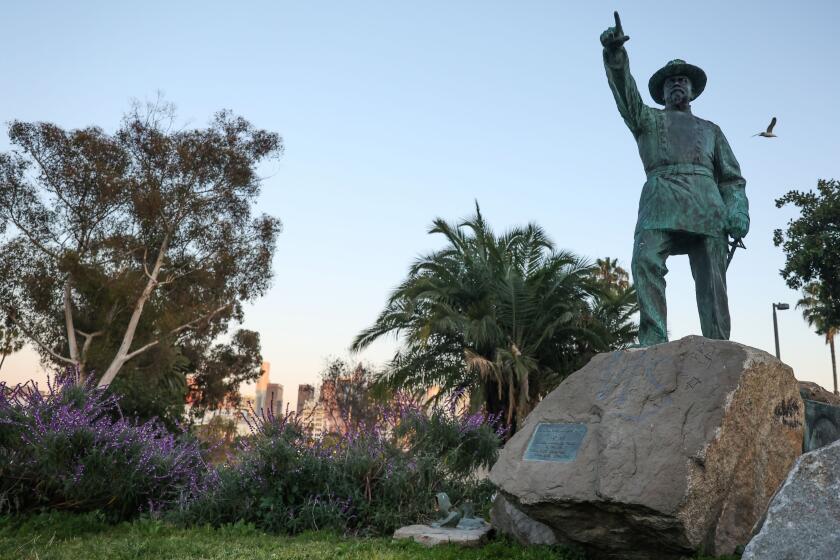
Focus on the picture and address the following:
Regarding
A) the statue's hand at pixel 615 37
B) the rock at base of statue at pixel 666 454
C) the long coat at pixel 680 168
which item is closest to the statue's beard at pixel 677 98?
the long coat at pixel 680 168

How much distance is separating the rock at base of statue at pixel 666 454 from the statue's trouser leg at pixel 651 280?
0.58m

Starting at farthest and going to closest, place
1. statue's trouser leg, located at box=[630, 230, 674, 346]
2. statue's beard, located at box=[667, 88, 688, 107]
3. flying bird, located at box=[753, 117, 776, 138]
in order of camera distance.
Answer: flying bird, located at box=[753, 117, 776, 138], statue's beard, located at box=[667, 88, 688, 107], statue's trouser leg, located at box=[630, 230, 674, 346]

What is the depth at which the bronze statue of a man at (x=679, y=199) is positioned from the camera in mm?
6160

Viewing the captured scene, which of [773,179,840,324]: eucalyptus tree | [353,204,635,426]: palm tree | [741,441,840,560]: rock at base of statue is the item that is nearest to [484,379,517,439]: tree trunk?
[353,204,635,426]: palm tree

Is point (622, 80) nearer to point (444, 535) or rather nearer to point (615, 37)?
point (615, 37)

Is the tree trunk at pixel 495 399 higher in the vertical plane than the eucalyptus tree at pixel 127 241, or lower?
lower

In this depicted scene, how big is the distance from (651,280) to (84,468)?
5803mm

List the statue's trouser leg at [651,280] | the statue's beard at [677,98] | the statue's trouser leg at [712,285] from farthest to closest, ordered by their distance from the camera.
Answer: the statue's beard at [677,98] < the statue's trouser leg at [712,285] < the statue's trouser leg at [651,280]

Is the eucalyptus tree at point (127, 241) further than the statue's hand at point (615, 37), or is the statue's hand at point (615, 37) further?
the eucalyptus tree at point (127, 241)

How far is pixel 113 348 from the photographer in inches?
942

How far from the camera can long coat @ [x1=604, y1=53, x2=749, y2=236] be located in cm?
620

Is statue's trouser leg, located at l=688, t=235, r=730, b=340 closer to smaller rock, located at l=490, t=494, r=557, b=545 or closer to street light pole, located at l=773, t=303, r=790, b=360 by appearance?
smaller rock, located at l=490, t=494, r=557, b=545

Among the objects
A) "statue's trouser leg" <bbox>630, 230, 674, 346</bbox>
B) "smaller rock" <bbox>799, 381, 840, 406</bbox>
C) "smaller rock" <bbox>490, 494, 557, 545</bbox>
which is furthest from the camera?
"smaller rock" <bbox>799, 381, 840, 406</bbox>

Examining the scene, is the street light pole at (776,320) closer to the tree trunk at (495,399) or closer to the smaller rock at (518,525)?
the tree trunk at (495,399)
